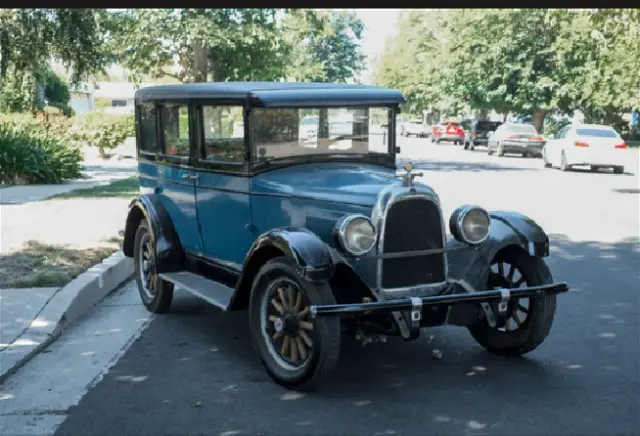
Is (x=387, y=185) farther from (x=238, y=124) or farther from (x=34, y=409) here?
(x=34, y=409)

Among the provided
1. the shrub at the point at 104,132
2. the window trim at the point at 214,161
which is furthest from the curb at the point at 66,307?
the shrub at the point at 104,132

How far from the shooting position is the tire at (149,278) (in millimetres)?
7465

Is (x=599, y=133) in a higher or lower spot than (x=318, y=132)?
lower

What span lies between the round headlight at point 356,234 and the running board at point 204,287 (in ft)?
3.78

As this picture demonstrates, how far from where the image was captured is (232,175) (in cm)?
651

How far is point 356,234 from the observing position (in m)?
5.40

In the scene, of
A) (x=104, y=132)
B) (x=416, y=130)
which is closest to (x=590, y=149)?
(x=104, y=132)

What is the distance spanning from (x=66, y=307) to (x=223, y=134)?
2.00 meters

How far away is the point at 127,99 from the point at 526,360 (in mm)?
101277

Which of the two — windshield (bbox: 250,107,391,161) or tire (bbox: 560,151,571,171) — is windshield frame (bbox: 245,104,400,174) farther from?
tire (bbox: 560,151,571,171)

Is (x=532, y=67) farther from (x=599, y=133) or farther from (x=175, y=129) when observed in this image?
(x=175, y=129)

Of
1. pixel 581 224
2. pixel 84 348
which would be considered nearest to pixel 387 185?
pixel 84 348

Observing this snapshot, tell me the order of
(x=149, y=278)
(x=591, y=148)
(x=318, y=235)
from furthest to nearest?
(x=591, y=148) < (x=149, y=278) < (x=318, y=235)

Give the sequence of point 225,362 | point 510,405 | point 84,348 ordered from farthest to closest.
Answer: point 84,348, point 225,362, point 510,405
